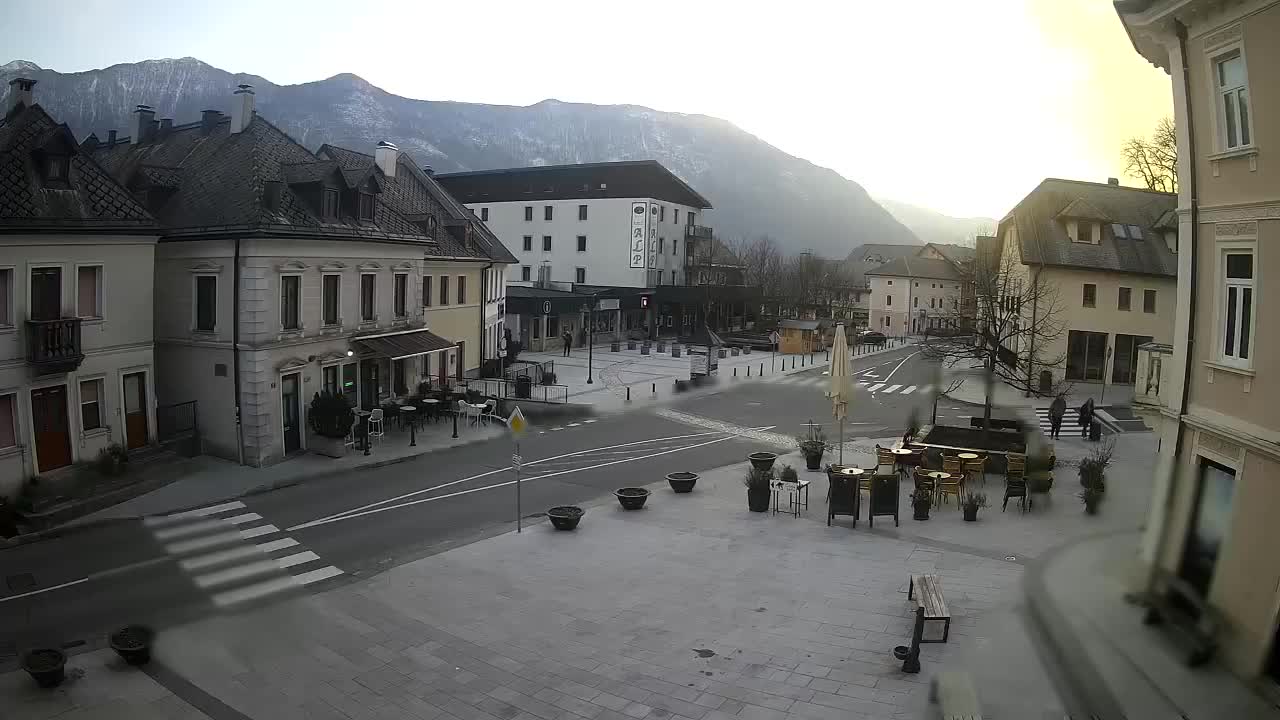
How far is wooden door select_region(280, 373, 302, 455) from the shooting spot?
2405cm

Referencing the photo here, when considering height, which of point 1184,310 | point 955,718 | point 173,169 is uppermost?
point 173,169

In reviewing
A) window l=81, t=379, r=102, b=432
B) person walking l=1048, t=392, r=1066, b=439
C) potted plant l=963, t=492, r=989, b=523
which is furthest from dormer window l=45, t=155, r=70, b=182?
person walking l=1048, t=392, r=1066, b=439

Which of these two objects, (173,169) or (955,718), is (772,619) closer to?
(955,718)

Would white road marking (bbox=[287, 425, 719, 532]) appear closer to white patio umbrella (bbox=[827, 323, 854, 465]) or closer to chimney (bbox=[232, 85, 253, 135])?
white patio umbrella (bbox=[827, 323, 854, 465])

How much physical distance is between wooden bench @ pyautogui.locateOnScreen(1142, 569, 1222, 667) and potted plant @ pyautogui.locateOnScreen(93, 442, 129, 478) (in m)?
21.1

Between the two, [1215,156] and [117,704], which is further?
[117,704]

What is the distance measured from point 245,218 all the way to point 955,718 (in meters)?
22.2

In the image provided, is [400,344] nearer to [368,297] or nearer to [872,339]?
[368,297]

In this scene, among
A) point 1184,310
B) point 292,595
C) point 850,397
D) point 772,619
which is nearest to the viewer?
point 1184,310

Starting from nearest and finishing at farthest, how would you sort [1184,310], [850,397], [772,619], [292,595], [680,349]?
[1184,310] → [772,619] → [292,595] → [850,397] → [680,349]

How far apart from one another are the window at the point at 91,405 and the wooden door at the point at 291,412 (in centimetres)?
464

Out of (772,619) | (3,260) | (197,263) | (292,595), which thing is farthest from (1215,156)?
(197,263)

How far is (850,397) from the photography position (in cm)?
2052

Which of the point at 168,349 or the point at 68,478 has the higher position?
the point at 168,349
